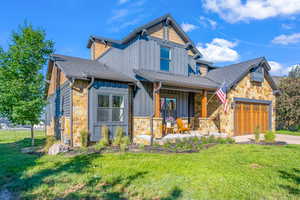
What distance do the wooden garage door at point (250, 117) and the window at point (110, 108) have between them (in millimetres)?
7655

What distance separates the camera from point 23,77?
1009 cm

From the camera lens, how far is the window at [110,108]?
32.8 ft

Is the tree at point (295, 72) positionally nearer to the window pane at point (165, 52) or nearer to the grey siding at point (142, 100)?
the window pane at point (165, 52)

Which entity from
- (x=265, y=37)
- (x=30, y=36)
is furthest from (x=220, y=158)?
(x=265, y=37)

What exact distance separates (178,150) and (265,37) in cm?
1861

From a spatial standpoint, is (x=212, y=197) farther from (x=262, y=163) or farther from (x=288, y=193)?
(x=262, y=163)

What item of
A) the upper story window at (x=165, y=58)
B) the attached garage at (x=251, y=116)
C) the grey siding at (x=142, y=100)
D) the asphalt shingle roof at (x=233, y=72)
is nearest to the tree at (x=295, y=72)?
the attached garage at (x=251, y=116)

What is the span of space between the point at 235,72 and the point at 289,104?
7.54 m

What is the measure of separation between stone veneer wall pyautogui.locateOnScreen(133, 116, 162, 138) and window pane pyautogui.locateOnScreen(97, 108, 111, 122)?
1.65 meters

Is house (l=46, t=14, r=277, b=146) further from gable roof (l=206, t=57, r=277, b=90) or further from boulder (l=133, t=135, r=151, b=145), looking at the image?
boulder (l=133, t=135, r=151, b=145)

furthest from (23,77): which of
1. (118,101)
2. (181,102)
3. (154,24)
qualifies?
(181,102)

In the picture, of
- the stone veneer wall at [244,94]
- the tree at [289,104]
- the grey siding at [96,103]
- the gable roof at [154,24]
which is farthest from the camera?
the tree at [289,104]

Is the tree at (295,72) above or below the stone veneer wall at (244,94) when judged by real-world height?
above

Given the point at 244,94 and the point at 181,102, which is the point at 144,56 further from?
the point at 244,94
